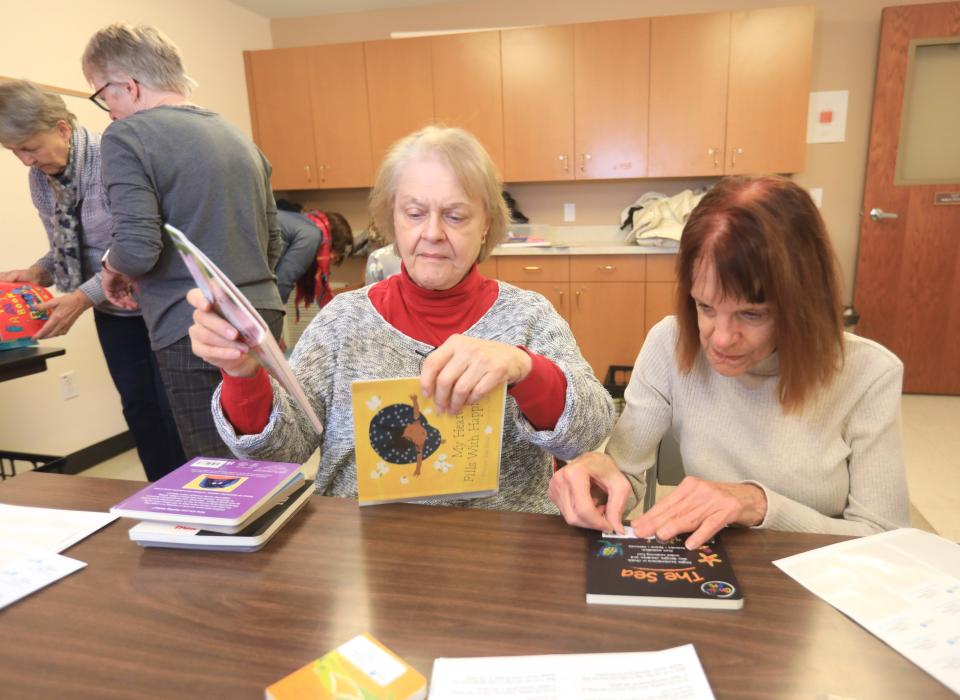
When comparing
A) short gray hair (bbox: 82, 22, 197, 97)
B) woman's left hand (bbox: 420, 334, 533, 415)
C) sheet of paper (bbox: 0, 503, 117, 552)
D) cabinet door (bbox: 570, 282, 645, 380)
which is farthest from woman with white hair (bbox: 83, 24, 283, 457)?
cabinet door (bbox: 570, 282, 645, 380)

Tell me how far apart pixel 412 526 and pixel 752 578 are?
0.46m

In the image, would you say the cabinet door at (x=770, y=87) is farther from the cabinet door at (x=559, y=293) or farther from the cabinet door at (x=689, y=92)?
the cabinet door at (x=559, y=293)

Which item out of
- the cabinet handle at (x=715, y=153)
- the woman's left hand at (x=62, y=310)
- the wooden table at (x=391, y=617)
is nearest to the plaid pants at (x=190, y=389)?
the woman's left hand at (x=62, y=310)

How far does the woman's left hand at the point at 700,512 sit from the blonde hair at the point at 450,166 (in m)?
0.69

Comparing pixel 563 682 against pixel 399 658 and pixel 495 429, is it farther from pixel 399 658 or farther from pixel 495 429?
pixel 495 429

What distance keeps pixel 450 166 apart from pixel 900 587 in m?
0.97

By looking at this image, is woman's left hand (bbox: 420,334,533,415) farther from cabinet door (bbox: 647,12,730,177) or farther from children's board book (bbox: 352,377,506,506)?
cabinet door (bbox: 647,12,730,177)

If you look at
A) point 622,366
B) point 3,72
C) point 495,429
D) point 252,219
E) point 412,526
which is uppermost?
point 3,72

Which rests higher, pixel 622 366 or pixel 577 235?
pixel 577 235

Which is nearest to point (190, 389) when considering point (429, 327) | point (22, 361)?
point (22, 361)

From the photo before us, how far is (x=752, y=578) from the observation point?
0.74 m

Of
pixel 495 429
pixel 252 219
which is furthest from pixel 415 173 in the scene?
pixel 252 219

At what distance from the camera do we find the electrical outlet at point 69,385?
9.80ft

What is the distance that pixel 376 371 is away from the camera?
3.93ft
